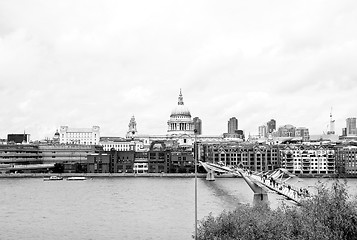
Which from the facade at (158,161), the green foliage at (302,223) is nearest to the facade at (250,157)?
the facade at (158,161)

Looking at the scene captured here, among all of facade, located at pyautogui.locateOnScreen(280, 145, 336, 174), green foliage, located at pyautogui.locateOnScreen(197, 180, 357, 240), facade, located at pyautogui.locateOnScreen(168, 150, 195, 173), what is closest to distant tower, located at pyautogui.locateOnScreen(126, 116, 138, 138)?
facade, located at pyautogui.locateOnScreen(168, 150, 195, 173)

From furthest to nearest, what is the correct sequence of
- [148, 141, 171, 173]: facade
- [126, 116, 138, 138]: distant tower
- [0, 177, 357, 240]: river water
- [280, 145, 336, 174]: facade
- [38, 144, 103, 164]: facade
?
[126, 116, 138, 138]: distant tower → [38, 144, 103, 164]: facade → [148, 141, 171, 173]: facade → [280, 145, 336, 174]: facade → [0, 177, 357, 240]: river water

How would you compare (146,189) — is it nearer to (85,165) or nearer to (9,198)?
(9,198)

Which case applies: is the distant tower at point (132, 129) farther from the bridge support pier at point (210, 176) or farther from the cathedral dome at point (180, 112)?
the bridge support pier at point (210, 176)

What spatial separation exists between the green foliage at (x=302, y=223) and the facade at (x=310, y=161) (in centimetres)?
5129

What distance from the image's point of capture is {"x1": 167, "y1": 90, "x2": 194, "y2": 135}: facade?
120312mm

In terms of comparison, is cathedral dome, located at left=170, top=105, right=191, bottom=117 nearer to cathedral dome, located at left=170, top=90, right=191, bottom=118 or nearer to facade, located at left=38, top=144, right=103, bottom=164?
cathedral dome, located at left=170, top=90, right=191, bottom=118

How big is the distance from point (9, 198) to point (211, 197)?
1210 cm

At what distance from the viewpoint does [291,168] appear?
68000 millimetres

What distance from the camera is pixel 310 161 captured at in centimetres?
6762

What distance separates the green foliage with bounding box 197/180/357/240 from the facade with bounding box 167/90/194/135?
10246 cm

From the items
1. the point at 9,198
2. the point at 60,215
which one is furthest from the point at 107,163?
the point at 60,215

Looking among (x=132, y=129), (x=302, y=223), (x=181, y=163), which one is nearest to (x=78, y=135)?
(x=132, y=129)

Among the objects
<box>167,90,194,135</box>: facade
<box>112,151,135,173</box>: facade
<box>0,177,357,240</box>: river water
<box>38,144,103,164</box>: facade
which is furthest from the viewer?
<box>167,90,194,135</box>: facade
